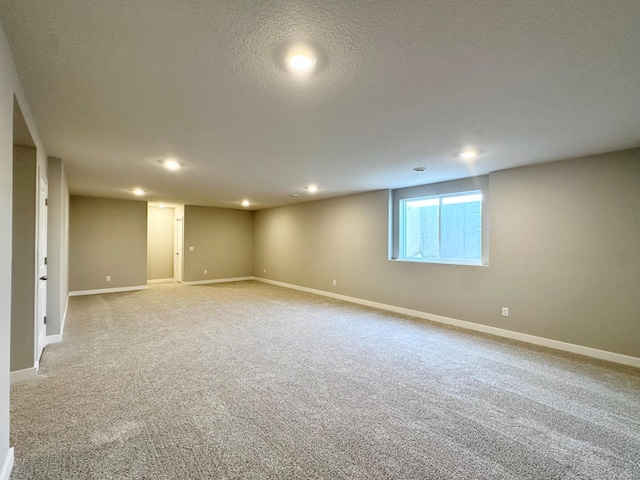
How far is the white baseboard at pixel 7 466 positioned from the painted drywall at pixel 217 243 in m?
7.67

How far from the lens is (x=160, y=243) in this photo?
9.77 m

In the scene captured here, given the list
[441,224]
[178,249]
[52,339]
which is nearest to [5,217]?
[52,339]

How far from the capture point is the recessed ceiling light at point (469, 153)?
11.6ft

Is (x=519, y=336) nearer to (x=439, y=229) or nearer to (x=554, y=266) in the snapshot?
(x=554, y=266)

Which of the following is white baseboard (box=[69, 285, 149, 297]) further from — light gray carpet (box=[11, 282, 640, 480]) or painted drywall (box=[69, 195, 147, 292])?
light gray carpet (box=[11, 282, 640, 480])

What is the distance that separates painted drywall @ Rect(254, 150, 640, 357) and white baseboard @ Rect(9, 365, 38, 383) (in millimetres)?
5177

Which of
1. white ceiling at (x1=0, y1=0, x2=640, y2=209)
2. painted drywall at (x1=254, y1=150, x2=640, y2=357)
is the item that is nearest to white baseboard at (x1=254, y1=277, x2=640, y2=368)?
painted drywall at (x1=254, y1=150, x2=640, y2=357)

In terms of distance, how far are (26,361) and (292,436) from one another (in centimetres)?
283

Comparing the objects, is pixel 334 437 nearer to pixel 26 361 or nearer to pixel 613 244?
pixel 26 361

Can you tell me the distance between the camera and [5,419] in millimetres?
1700

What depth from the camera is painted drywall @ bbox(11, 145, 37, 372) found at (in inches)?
116

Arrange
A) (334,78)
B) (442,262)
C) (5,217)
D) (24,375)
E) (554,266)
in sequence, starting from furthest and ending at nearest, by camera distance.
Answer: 1. (442,262)
2. (554,266)
3. (24,375)
4. (334,78)
5. (5,217)

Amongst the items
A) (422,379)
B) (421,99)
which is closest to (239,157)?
(421,99)

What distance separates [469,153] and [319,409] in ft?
10.6
